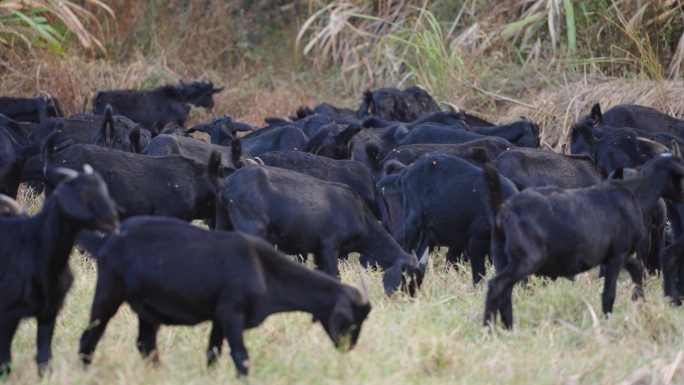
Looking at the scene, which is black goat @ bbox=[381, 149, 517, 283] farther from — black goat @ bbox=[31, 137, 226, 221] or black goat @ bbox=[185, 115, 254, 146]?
black goat @ bbox=[185, 115, 254, 146]

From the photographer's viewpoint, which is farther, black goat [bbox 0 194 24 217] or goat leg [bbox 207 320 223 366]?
black goat [bbox 0 194 24 217]

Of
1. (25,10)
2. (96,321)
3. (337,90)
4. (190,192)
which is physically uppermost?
(96,321)

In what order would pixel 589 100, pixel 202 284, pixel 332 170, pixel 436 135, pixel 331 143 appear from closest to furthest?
1. pixel 202 284
2. pixel 332 170
3. pixel 331 143
4. pixel 436 135
5. pixel 589 100

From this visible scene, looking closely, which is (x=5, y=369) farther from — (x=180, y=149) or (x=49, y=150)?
Answer: (x=180, y=149)

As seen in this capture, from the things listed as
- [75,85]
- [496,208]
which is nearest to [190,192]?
[496,208]

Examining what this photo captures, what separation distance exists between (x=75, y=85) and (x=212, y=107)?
2345mm

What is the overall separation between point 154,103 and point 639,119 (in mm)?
7626

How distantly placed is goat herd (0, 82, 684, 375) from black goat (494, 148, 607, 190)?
0.06 ft

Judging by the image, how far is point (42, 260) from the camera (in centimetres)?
558

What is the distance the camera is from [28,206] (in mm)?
11047

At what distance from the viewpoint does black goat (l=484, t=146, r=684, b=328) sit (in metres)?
6.57

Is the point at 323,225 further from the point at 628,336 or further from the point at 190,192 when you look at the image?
the point at 628,336

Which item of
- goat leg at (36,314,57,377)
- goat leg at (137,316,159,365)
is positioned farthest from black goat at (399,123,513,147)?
goat leg at (36,314,57,377)

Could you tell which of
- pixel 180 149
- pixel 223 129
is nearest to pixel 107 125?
pixel 180 149
